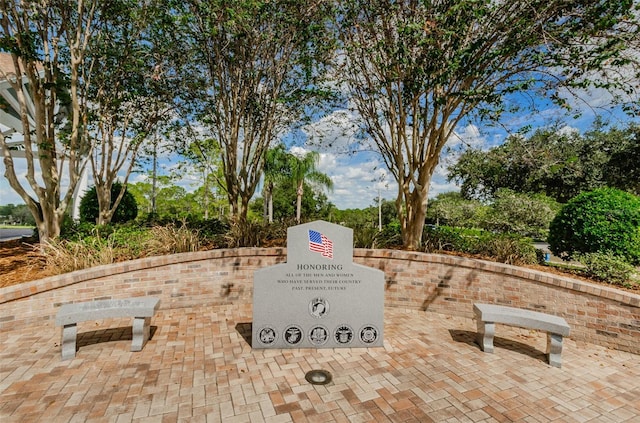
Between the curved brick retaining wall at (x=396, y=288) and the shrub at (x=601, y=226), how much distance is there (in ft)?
6.67

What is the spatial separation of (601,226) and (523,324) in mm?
4099

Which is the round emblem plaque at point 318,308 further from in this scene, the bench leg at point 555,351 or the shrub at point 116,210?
the shrub at point 116,210

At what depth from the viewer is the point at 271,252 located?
6.81 m

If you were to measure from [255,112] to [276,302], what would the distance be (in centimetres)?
634

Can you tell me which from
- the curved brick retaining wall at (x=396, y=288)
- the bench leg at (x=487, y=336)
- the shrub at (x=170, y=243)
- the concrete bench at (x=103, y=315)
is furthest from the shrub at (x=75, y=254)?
the bench leg at (x=487, y=336)

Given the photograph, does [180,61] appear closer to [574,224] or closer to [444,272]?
[444,272]

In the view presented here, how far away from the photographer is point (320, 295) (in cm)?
471

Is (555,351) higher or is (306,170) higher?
(306,170)

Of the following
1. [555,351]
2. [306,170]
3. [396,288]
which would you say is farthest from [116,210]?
[306,170]

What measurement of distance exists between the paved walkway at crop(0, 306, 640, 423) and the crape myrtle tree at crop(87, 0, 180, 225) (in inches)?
209

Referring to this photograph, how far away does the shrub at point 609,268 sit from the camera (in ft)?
19.2

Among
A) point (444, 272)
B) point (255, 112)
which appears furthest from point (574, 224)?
point (255, 112)

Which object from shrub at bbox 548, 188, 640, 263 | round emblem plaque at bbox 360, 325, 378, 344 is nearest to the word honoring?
round emblem plaque at bbox 360, 325, 378, 344

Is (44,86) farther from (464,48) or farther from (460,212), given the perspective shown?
(460,212)
